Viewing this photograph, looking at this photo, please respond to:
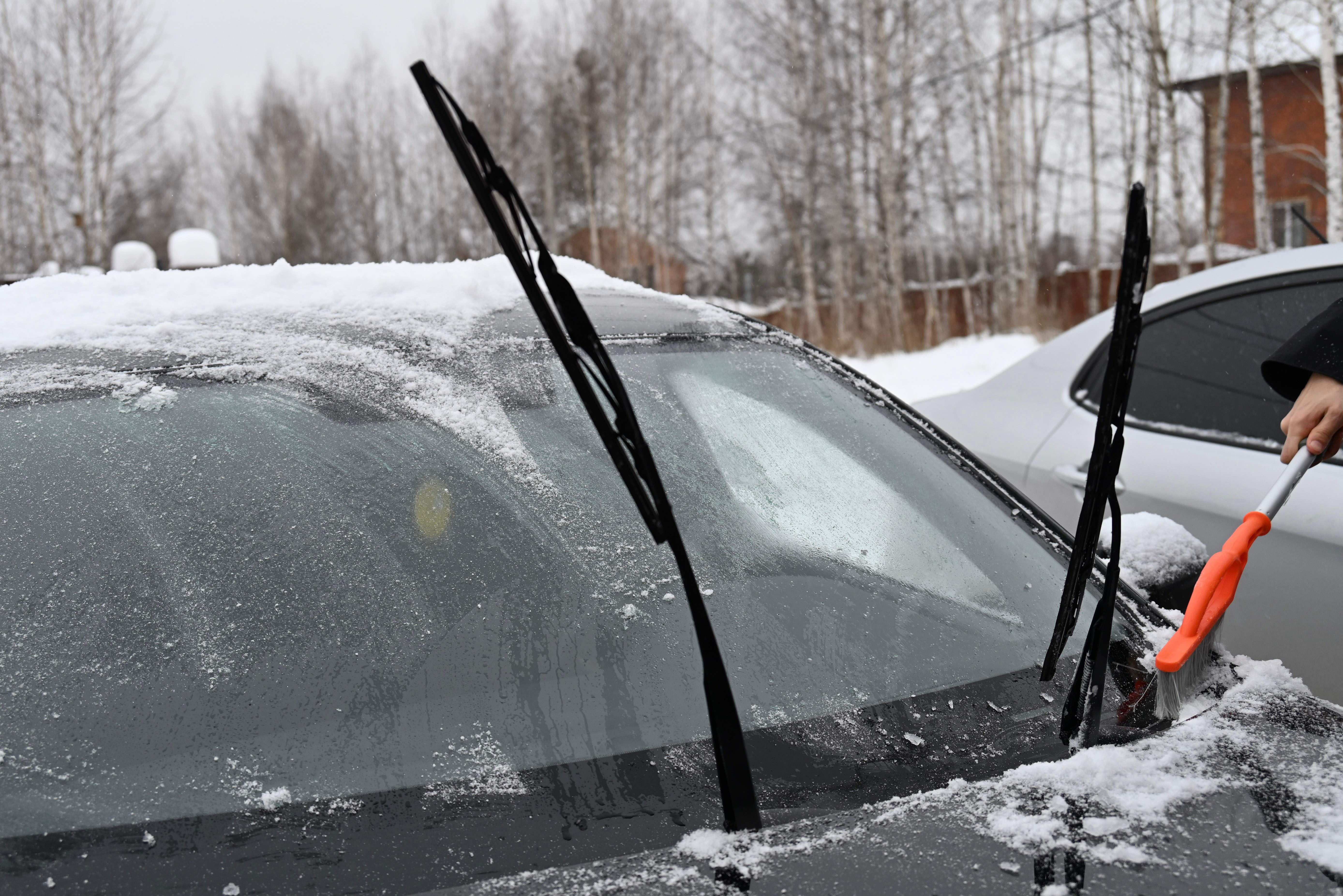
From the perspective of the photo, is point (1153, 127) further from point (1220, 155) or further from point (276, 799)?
point (276, 799)

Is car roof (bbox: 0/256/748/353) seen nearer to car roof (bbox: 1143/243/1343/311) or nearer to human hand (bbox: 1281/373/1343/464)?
human hand (bbox: 1281/373/1343/464)

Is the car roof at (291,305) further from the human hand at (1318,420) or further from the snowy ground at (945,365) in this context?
the snowy ground at (945,365)

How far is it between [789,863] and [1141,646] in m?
0.71

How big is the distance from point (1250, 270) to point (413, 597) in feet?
7.94

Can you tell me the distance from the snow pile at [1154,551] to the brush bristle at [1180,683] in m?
0.23

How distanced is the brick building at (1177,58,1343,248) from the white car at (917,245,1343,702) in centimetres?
1971

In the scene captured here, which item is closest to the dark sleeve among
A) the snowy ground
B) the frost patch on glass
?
the frost patch on glass

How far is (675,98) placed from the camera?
2588cm

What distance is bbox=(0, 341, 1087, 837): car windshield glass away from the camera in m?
1.07

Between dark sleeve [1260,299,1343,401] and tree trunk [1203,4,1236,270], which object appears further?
tree trunk [1203,4,1236,270]

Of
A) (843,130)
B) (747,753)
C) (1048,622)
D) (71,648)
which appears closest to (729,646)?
(747,753)

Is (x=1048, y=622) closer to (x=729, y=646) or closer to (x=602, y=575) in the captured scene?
(x=729, y=646)

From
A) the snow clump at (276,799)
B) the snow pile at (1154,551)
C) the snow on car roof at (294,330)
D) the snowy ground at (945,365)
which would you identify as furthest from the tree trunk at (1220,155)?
the snow clump at (276,799)

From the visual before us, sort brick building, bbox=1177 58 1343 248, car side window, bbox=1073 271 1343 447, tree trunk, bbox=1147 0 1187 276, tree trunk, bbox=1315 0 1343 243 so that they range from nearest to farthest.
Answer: car side window, bbox=1073 271 1343 447 < tree trunk, bbox=1315 0 1343 243 < tree trunk, bbox=1147 0 1187 276 < brick building, bbox=1177 58 1343 248
